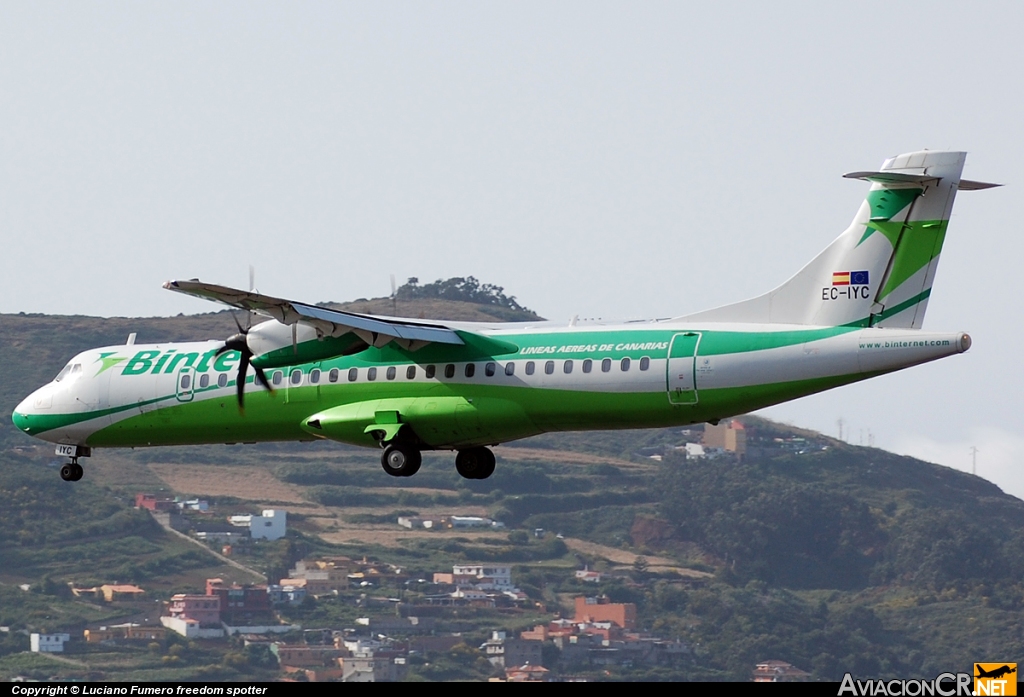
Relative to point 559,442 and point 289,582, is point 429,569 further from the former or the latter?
point 559,442

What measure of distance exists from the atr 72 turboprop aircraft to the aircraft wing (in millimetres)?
44

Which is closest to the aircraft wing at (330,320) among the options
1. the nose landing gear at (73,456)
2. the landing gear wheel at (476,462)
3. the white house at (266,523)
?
the landing gear wheel at (476,462)

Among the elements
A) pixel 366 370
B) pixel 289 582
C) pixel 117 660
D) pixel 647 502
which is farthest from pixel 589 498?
pixel 366 370

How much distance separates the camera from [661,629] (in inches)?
5477

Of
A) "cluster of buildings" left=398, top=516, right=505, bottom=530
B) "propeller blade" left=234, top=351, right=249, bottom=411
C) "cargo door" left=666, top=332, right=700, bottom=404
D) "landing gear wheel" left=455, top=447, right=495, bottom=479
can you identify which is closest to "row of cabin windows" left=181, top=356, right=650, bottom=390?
"cargo door" left=666, top=332, right=700, bottom=404

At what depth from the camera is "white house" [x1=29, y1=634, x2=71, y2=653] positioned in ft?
366

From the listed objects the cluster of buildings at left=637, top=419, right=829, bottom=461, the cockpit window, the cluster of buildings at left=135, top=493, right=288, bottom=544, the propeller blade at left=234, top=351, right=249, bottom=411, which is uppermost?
the cluster of buildings at left=637, top=419, right=829, bottom=461

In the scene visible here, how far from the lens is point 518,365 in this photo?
35781 mm

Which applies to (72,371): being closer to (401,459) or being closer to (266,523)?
(401,459)

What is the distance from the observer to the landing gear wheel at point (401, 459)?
37.2 metres

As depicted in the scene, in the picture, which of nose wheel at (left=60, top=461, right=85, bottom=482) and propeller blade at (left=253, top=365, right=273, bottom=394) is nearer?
propeller blade at (left=253, top=365, right=273, bottom=394)

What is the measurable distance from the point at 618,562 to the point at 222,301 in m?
123

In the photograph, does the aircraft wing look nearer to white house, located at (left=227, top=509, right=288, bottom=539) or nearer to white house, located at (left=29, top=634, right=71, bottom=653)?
white house, located at (left=29, top=634, right=71, bottom=653)

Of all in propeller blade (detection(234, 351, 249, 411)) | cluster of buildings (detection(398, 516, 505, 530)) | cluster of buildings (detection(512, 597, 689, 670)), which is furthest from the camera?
cluster of buildings (detection(398, 516, 505, 530))
